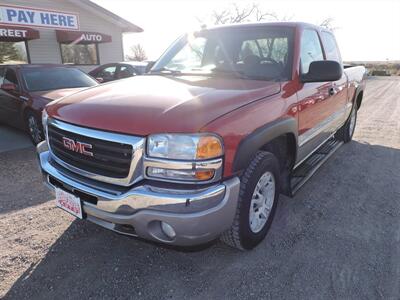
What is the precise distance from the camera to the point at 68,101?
9.03ft

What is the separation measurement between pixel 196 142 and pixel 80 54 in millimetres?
14845

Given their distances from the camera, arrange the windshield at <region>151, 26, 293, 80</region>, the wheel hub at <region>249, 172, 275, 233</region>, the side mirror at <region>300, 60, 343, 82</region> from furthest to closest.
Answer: the windshield at <region>151, 26, 293, 80</region>, the side mirror at <region>300, 60, 343, 82</region>, the wheel hub at <region>249, 172, 275, 233</region>

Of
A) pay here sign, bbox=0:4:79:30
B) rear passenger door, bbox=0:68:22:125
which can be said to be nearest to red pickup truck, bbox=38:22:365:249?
rear passenger door, bbox=0:68:22:125

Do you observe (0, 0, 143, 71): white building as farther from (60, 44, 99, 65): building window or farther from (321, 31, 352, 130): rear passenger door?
(321, 31, 352, 130): rear passenger door

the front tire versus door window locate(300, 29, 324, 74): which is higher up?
door window locate(300, 29, 324, 74)

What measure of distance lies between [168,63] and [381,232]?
2.79 metres

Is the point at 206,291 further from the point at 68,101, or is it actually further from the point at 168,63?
the point at 168,63

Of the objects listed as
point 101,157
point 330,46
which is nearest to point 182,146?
→ point 101,157

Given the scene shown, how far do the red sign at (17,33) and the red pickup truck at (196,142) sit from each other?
35.3 feet

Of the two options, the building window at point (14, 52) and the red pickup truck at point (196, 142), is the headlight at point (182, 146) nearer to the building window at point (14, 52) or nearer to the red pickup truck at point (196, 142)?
the red pickup truck at point (196, 142)

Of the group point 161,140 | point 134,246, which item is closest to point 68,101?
point 161,140

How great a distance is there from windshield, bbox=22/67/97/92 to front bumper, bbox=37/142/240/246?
15.2 ft

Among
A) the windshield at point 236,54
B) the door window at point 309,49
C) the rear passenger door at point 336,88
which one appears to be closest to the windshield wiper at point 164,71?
the windshield at point 236,54

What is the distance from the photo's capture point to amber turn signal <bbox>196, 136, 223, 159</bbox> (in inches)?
82.2
